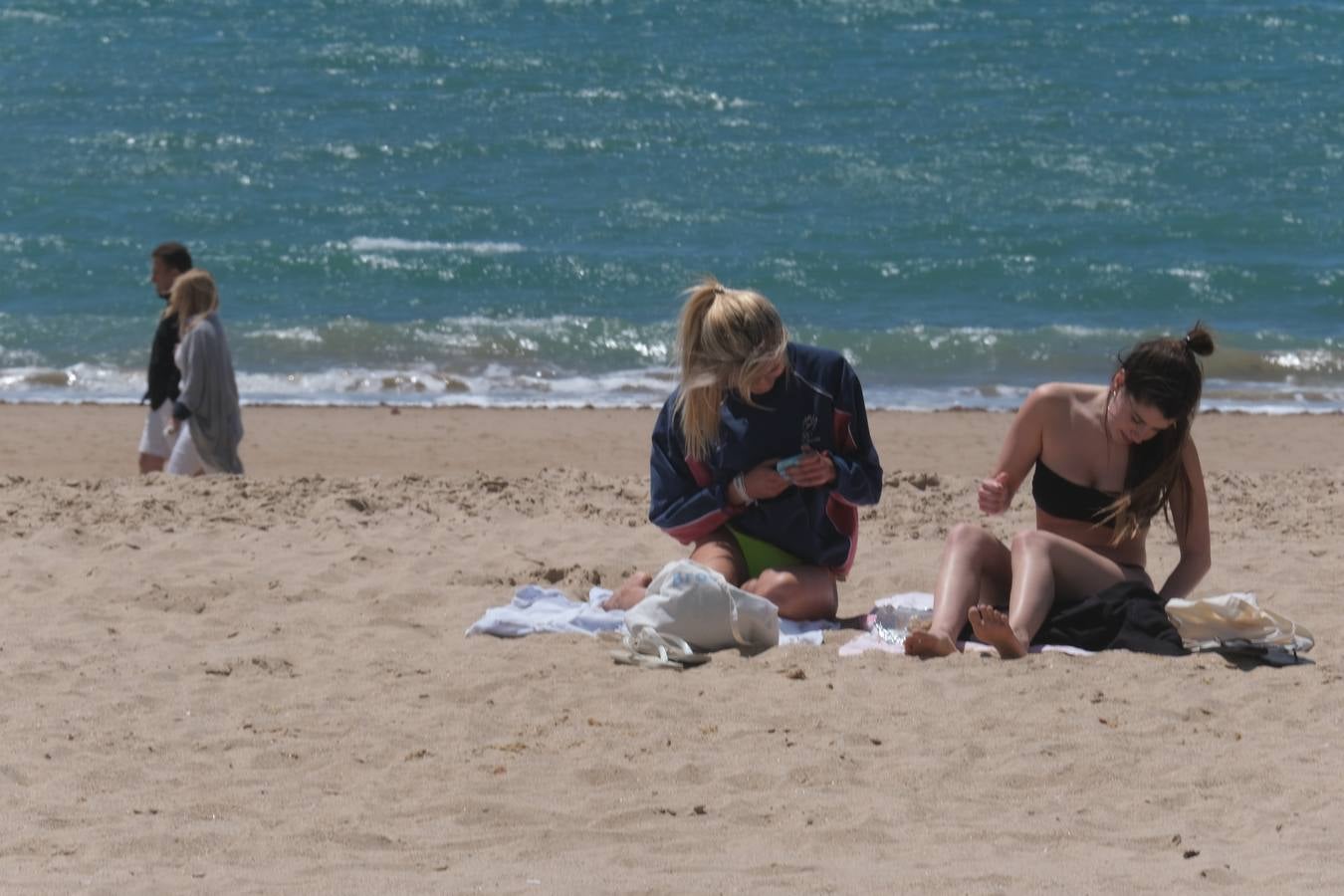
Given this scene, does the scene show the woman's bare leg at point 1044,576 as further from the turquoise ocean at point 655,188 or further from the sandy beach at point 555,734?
the turquoise ocean at point 655,188

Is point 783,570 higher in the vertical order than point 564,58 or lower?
lower

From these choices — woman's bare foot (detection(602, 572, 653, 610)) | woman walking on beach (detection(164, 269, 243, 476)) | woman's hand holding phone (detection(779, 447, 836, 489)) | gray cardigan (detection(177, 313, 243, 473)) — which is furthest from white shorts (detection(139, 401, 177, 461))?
woman's hand holding phone (detection(779, 447, 836, 489))

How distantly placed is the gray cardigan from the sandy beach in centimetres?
102

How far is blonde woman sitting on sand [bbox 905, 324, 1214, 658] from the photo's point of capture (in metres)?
5.43

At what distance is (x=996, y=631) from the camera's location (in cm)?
531

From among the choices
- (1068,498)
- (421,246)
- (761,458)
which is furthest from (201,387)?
(421,246)

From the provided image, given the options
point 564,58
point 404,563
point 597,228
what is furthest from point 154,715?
point 564,58

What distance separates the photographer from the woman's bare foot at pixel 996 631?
5.29 metres

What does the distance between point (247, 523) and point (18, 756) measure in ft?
9.84

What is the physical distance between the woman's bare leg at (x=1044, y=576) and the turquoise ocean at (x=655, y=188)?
28.1ft

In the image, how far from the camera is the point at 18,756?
4.63 meters

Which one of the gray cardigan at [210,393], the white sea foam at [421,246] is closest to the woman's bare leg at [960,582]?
the gray cardigan at [210,393]

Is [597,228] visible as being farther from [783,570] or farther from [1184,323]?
[783,570]

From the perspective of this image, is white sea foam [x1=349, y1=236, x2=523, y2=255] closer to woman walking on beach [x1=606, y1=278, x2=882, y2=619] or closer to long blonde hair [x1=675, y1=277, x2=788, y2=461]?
woman walking on beach [x1=606, y1=278, x2=882, y2=619]
